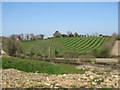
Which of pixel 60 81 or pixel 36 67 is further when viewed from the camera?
pixel 36 67

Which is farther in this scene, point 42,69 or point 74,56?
point 74,56

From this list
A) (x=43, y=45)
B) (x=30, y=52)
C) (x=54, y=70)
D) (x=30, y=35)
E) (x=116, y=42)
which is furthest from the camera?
(x=30, y=35)

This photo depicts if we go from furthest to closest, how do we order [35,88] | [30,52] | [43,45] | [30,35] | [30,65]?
[30,35] < [30,52] < [43,45] < [30,65] < [35,88]

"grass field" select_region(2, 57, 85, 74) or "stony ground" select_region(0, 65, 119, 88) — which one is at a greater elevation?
"grass field" select_region(2, 57, 85, 74)

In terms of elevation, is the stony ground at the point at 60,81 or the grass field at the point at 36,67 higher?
the grass field at the point at 36,67

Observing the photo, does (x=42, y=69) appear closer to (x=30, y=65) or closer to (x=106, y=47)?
(x=30, y=65)

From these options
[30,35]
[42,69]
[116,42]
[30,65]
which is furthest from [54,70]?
[30,35]

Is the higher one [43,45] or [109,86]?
[43,45]

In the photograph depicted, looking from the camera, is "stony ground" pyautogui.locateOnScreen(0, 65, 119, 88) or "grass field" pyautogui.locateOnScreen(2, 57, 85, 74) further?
"grass field" pyautogui.locateOnScreen(2, 57, 85, 74)

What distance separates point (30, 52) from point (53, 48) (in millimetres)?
4276

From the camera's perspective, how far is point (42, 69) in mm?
16594

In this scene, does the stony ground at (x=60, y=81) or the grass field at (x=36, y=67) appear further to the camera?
the grass field at (x=36, y=67)

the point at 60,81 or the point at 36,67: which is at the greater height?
the point at 36,67

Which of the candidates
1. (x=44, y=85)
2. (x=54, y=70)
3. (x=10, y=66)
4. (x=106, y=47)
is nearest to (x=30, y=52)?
(x=106, y=47)
